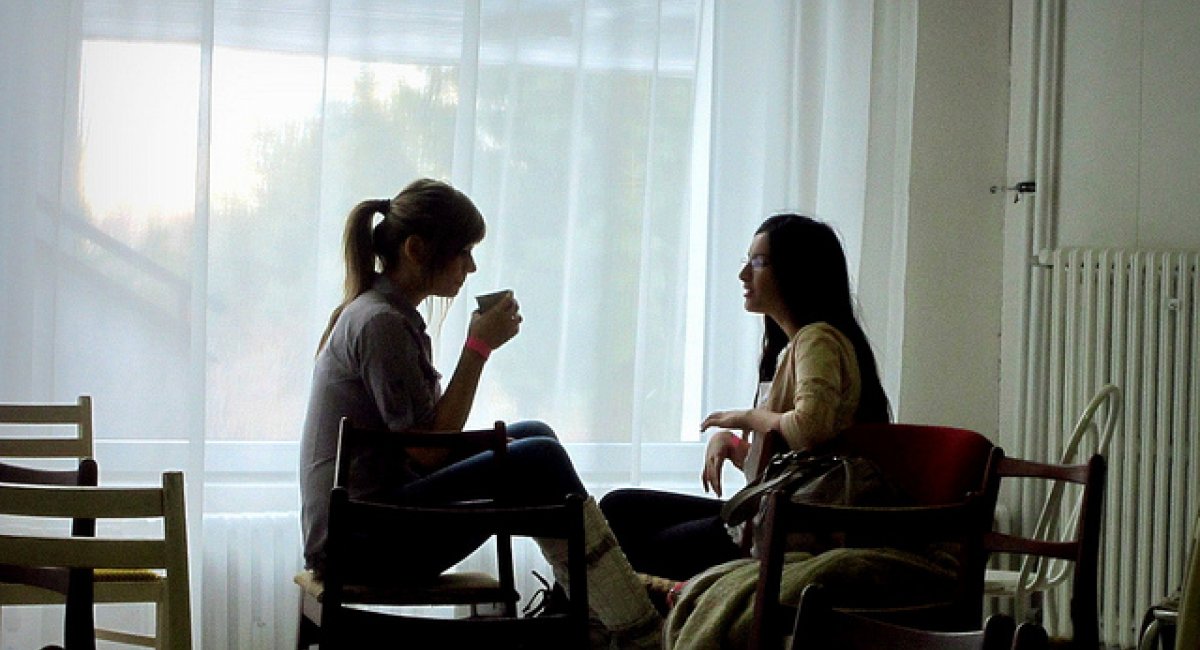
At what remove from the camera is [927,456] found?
8.66ft

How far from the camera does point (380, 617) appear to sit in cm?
163

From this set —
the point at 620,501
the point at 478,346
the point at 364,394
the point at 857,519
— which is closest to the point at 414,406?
the point at 364,394

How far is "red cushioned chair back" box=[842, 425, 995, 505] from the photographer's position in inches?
101

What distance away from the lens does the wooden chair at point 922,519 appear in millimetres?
1863

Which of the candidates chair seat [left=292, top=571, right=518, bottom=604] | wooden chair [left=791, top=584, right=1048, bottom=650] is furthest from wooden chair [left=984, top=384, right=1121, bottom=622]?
wooden chair [left=791, top=584, right=1048, bottom=650]

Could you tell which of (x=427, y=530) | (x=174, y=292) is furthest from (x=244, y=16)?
(x=427, y=530)

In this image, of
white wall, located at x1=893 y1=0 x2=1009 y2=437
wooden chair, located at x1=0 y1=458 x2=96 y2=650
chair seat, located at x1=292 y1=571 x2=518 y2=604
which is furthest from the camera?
white wall, located at x1=893 y1=0 x2=1009 y2=437

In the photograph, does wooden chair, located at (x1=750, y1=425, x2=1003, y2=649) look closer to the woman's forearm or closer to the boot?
the boot

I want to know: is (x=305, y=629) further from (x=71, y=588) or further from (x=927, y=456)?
(x=927, y=456)

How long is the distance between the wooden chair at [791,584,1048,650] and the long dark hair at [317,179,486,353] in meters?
1.70

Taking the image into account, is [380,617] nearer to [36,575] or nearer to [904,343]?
[36,575]

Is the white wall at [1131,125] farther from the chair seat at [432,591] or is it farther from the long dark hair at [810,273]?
the chair seat at [432,591]

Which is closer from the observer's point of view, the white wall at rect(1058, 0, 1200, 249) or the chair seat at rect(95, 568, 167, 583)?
the chair seat at rect(95, 568, 167, 583)

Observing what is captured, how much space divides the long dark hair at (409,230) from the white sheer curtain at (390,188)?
0.85 m
